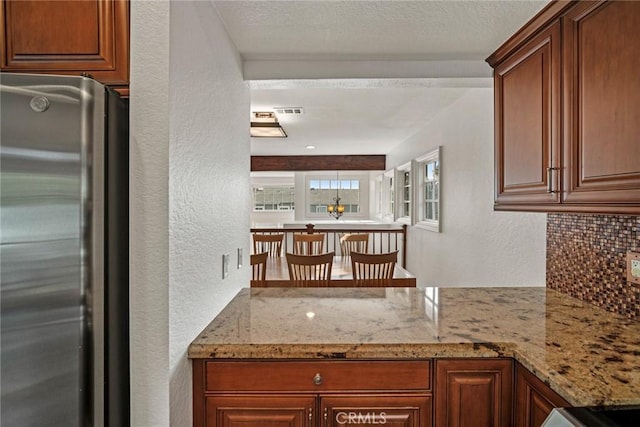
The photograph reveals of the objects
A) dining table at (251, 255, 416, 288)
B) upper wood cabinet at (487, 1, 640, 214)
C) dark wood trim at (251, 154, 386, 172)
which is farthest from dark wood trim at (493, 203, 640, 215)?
dark wood trim at (251, 154, 386, 172)

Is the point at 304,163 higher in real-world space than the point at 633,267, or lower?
higher

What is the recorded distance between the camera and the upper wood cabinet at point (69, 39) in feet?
3.53

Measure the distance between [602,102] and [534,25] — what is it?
0.49 m

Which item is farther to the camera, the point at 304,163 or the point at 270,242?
the point at 304,163

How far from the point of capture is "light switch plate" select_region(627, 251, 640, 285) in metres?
1.37

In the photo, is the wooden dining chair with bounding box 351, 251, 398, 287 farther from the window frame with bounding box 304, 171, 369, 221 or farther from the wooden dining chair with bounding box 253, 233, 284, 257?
the window frame with bounding box 304, 171, 369, 221

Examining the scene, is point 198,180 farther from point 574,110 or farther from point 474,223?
point 474,223

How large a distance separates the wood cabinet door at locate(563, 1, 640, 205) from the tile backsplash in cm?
45

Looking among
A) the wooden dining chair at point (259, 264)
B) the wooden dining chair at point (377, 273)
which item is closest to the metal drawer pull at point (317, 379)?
the wooden dining chair at point (259, 264)

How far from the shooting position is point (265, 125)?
13.3 feet

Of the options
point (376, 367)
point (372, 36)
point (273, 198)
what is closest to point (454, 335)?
point (376, 367)

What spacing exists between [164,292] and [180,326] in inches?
6.1

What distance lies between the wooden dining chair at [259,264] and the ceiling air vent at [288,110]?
4.90ft

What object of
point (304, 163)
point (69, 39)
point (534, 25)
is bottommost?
point (69, 39)
